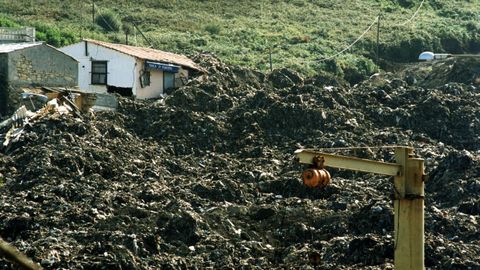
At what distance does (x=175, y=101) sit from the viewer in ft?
151

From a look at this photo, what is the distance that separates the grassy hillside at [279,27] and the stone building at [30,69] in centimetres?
1600

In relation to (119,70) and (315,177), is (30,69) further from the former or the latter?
(315,177)

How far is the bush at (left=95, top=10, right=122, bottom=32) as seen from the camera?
72938mm

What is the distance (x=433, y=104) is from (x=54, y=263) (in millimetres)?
22066

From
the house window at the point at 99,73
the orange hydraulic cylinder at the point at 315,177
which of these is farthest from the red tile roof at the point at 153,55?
the orange hydraulic cylinder at the point at 315,177

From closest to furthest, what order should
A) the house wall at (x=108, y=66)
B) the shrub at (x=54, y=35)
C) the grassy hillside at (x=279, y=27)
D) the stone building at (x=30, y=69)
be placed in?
the stone building at (x=30, y=69), the house wall at (x=108, y=66), the shrub at (x=54, y=35), the grassy hillside at (x=279, y=27)

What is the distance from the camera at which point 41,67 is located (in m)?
45.1

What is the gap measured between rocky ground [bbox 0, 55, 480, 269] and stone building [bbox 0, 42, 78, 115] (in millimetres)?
2772

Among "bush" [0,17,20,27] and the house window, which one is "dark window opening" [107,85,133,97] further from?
"bush" [0,17,20,27]

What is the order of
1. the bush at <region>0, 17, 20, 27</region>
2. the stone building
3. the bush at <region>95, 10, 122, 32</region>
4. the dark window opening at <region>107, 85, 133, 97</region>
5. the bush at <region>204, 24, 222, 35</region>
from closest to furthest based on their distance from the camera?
the stone building → the dark window opening at <region>107, 85, 133, 97</region> → the bush at <region>0, 17, 20, 27</region> → the bush at <region>95, 10, 122, 32</region> → the bush at <region>204, 24, 222, 35</region>

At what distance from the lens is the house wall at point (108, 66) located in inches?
1909

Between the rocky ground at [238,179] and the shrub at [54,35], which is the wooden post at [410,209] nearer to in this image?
the rocky ground at [238,179]

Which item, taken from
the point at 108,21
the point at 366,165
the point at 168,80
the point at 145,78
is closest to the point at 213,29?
the point at 108,21

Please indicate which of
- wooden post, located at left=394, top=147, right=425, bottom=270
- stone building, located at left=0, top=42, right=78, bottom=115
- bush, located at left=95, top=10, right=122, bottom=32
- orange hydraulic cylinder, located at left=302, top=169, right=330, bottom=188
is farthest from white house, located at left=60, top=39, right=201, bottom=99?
orange hydraulic cylinder, located at left=302, top=169, right=330, bottom=188
